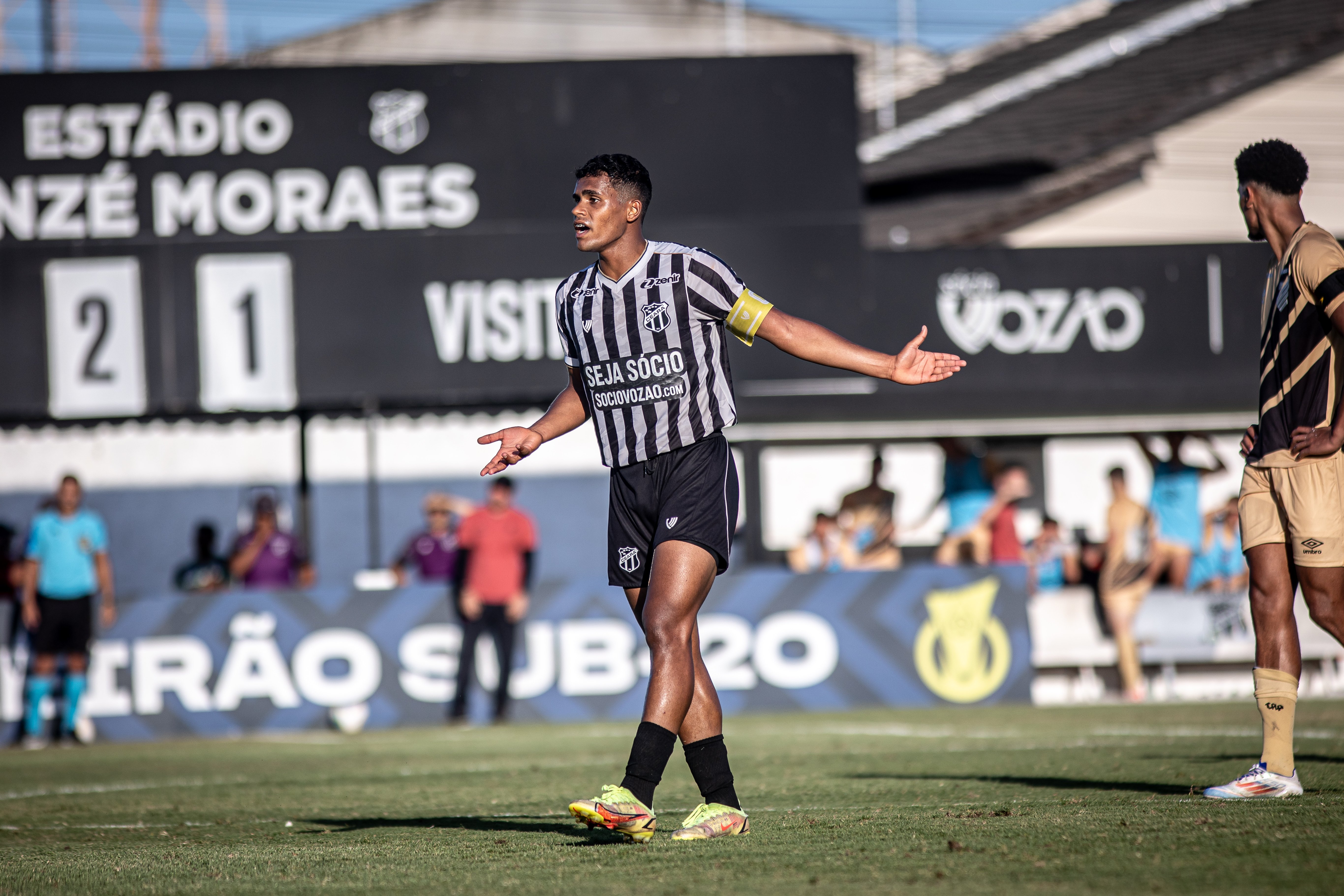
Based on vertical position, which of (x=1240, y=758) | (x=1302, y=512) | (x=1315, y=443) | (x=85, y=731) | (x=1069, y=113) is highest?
(x=1069, y=113)

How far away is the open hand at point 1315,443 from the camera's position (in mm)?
5355

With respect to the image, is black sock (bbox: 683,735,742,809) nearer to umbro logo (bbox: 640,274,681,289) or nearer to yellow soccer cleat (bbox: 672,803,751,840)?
yellow soccer cleat (bbox: 672,803,751,840)

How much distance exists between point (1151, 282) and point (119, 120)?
10.3m

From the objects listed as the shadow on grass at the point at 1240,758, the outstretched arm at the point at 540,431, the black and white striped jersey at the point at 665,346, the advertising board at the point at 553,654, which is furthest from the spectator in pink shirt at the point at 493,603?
the black and white striped jersey at the point at 665,346

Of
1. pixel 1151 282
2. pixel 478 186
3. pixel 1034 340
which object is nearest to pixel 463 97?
pixel 478 186

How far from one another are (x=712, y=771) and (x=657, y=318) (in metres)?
1.49

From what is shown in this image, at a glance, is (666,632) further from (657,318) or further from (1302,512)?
(1302,512)

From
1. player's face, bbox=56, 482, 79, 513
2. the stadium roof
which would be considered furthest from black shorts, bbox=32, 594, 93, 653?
the stadium roof

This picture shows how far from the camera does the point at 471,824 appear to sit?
5.95 metres

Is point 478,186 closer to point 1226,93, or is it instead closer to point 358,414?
point 358,414

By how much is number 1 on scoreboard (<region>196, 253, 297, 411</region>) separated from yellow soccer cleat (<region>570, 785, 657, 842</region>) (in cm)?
1079

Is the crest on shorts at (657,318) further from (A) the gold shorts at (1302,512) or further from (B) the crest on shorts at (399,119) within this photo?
(B) the crest on shorts at (399,119)

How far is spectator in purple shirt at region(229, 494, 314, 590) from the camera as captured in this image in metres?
15.1

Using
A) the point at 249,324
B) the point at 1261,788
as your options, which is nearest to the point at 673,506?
the point at 1261,788
